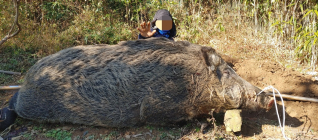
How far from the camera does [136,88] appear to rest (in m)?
2.83

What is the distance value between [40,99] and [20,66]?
2629 millimetres

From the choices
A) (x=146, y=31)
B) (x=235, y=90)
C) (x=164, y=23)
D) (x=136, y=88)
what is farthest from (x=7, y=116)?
(x=235, y=90)

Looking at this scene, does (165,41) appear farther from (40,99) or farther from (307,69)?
(307,69)

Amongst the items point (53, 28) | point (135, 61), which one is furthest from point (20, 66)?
point (135, 61)

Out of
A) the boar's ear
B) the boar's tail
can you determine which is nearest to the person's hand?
the boar's ear

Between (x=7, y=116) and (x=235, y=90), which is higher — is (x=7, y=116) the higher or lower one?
the lower one

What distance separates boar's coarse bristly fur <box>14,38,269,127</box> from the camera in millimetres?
2836

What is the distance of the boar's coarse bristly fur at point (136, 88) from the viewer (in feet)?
9.30

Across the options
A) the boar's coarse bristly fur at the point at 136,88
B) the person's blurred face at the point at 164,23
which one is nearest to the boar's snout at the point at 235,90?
the boar's coarse bristly fur at the point at 136,88

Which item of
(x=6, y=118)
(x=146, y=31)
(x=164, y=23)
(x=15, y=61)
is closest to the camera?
(x=6, y=118)

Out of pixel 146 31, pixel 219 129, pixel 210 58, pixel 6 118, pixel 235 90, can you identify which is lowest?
pixel 219 129

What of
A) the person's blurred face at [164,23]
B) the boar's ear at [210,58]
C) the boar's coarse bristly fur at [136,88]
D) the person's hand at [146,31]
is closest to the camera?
the boar's coarse bristly fur at [136,88]

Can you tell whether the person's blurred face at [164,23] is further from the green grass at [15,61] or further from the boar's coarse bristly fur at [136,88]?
the green grass at [15,61]

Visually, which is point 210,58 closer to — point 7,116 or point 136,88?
point 136,88
